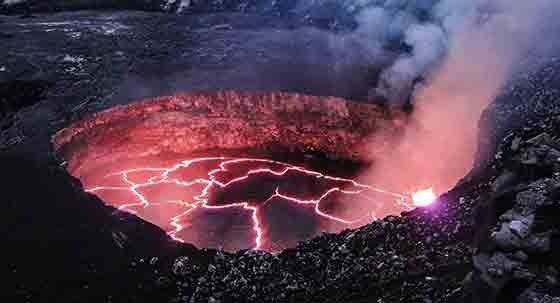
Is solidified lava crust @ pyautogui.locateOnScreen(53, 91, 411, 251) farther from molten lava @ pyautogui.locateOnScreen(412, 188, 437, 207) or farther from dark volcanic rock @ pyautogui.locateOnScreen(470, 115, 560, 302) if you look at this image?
dark volcanic rock @ pyautogui.locateOnScreen(470, 115, 560, 302)

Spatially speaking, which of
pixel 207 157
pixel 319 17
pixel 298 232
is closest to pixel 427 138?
pixel 298 232

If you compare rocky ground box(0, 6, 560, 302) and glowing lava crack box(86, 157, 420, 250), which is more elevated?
glowing lava crack box(86, 157, 420, 250)

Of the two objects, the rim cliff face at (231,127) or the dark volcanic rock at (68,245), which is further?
the rim cliff face at (231,127)

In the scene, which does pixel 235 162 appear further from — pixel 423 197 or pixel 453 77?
pixel 453 77

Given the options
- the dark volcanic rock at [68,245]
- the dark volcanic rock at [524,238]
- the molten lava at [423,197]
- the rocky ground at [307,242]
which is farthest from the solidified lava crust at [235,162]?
the dark volcanic rock at [524,238]

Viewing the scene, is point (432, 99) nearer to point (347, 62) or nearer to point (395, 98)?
point (395, 98)

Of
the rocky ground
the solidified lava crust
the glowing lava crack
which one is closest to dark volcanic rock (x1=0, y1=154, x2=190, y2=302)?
the rocky ground

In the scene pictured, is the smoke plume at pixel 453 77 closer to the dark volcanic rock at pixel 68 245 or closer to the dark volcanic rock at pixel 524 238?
the dark volcanic rock at pixel 524 238
